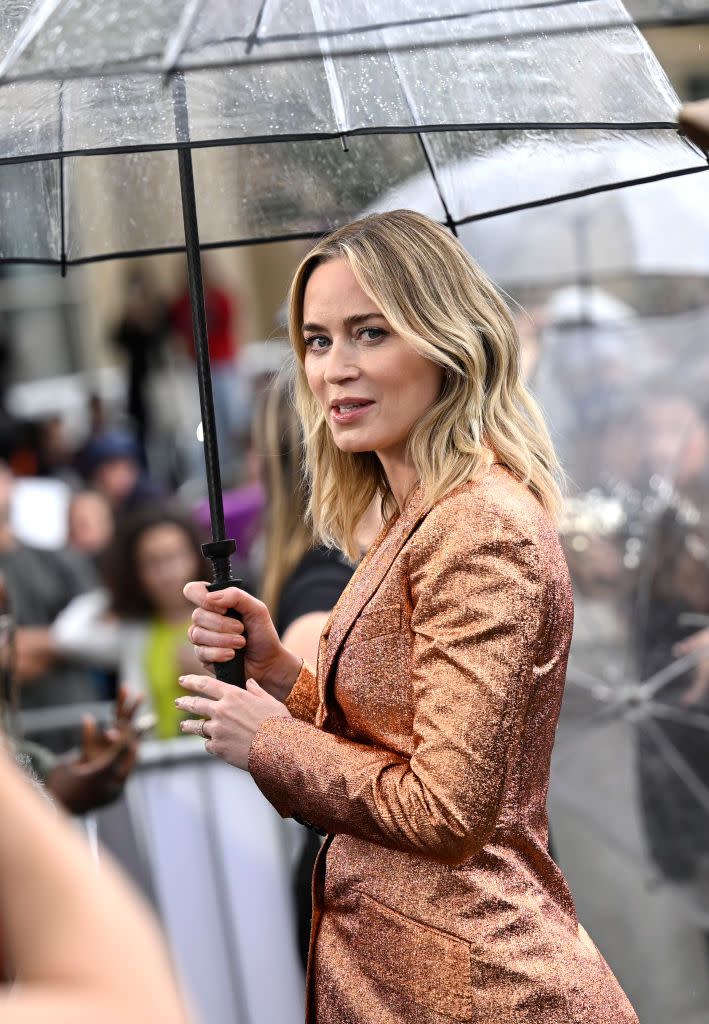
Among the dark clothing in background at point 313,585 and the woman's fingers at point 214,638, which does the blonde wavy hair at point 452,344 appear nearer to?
the woman's fingers at point 214,638

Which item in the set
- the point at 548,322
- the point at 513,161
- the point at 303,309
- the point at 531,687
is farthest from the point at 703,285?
the point at 531,687

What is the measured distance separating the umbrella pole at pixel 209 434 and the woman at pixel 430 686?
0.14 feet

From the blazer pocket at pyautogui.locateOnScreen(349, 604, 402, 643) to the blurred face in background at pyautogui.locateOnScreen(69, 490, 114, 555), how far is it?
22.8 feet

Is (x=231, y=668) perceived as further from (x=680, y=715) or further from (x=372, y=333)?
(x=680, y=715)

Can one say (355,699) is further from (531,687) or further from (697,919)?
(697,919)

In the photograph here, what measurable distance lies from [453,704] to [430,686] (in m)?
0.05

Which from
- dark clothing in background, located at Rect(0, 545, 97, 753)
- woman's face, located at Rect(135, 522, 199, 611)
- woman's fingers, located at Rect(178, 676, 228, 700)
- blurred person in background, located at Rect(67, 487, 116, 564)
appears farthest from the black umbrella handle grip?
blurred person in background, located at Rect(67, 487, 116, 564)

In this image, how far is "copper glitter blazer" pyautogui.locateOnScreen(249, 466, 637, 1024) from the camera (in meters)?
1.97

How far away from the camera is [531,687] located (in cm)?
202

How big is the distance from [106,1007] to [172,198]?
2.44 m

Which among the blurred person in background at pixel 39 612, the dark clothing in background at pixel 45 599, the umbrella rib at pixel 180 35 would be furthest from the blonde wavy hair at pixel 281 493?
the dark clothing in background at pixel 45 599

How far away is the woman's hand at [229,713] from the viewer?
2232 millimetres

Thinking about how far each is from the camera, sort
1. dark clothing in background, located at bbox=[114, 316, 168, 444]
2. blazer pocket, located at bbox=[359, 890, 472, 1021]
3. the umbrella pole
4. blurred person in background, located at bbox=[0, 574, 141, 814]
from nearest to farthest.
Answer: blazer pocket, located at bbox=[359, 890, 472, 1021] → the umbrella pole → blurred person in background, located at bbox=[0, 574, 141, 814] → dark clothing in background, located at bbox=[114, 316, 168, 444]

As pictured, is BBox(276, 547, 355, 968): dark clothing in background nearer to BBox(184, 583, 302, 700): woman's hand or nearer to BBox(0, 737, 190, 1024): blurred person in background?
BBox(184, 583, 302, 700): woman's hand
